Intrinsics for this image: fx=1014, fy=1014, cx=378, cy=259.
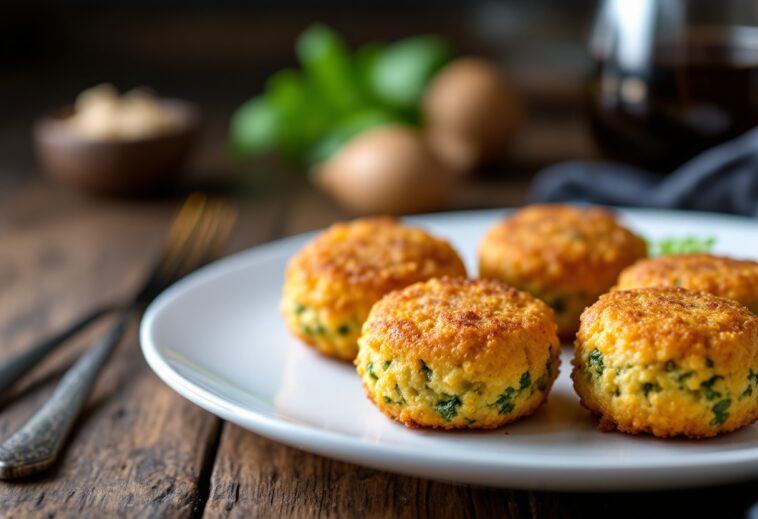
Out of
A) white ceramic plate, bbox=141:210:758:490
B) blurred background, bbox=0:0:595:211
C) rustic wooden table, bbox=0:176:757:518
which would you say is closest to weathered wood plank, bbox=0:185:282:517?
rustic wooden table, bbox=0:176:757:518

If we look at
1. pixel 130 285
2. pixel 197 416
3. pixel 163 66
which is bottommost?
pixel 163 66

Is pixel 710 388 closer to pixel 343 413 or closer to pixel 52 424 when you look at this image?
pixel 343 413

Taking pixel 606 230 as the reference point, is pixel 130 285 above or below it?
below

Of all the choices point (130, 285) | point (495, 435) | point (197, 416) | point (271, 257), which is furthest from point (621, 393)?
point (130, 285)

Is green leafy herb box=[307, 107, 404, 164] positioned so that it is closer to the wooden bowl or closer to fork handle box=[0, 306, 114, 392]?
the wooden bowl

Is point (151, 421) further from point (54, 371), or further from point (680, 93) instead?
point (680, 93)

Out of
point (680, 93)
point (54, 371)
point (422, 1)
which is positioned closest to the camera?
point (54, 371)

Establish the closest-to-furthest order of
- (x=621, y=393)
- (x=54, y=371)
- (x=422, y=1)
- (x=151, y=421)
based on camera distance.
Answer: (x=621, y=393) → (x=151, y=421) → (x=54, y=371) → (x=422, y=1)
